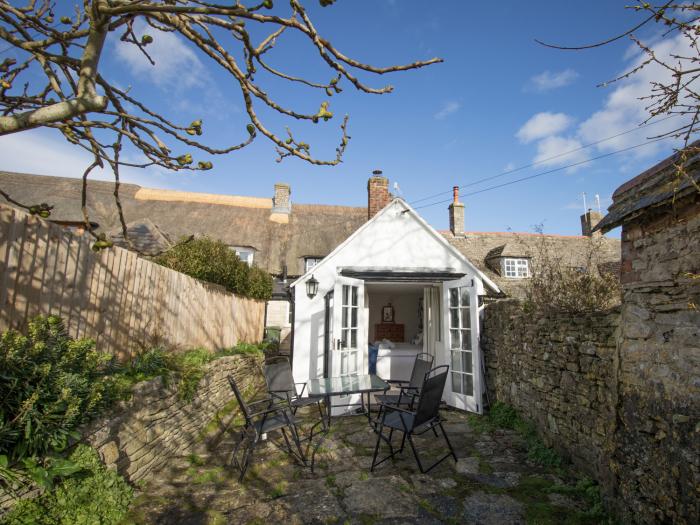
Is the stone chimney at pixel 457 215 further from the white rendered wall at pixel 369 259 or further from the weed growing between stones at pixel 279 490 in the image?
the weed growing between stones at pixel 279 490

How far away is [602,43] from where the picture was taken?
6.12ft

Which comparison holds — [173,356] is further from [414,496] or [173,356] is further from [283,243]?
[283,243]

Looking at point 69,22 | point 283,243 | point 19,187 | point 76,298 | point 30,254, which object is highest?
point 19,187

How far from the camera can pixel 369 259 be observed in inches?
317

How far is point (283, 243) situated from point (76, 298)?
14.3 metres

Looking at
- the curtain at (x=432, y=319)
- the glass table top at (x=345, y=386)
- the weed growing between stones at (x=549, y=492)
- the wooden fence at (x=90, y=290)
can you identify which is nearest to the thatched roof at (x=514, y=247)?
the curtain at (x=432, y=319)

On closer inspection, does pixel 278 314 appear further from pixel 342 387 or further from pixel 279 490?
pixel 279 490

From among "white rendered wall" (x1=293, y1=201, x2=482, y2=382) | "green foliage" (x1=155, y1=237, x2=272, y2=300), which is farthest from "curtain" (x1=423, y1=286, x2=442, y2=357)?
"green foliage" (x1=155, y1=237, x2=272, y2=300)

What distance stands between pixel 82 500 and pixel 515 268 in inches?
614

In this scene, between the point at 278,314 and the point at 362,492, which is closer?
the point at 362,492

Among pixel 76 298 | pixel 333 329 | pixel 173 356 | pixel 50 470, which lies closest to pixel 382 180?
pixel 333 329

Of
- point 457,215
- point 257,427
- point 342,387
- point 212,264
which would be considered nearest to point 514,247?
point 457,215

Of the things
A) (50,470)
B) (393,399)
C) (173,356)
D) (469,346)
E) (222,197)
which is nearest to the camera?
(50,470)

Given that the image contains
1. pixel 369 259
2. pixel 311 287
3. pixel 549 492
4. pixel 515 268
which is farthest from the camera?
pixel 515 268
